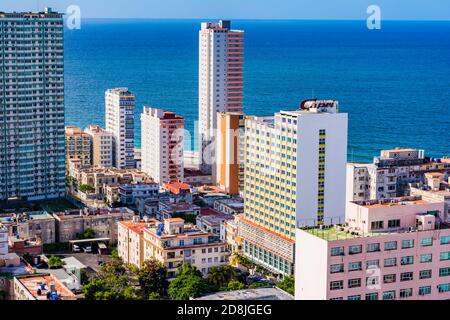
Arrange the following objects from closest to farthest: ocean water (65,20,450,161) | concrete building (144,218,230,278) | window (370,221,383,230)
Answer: window (370,221,383,230) → concrete building (144,218,230,278) → ocean water (65,20,450,161)

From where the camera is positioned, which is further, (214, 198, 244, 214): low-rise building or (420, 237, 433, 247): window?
(214, 198, 244, 214): low-rise building

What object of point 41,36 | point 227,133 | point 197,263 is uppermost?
point 41,36

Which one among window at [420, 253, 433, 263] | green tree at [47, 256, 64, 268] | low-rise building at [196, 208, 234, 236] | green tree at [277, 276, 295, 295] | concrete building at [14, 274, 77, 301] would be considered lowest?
green tree at [277, 276, 295, 295]

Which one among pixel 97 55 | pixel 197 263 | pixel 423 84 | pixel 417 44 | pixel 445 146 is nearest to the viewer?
pixel 197 263

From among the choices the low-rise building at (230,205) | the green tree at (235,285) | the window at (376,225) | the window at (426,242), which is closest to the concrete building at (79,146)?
the low-rise building at (230,205)

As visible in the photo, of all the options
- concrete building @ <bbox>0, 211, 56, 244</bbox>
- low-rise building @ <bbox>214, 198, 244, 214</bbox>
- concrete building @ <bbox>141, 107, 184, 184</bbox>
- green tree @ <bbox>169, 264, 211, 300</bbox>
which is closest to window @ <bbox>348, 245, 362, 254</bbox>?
green tree @ <bbox>169, 264, 211, 300</bbox>

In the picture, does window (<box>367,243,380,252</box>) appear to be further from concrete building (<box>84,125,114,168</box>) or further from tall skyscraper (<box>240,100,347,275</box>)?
concrete building (<box>84,125,114,168</box>)

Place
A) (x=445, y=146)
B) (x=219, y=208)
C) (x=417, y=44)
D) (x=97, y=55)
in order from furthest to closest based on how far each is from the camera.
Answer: (x=417, y=44), (x=97, y=55), (x=445, y=146), (x=219, y=208)
